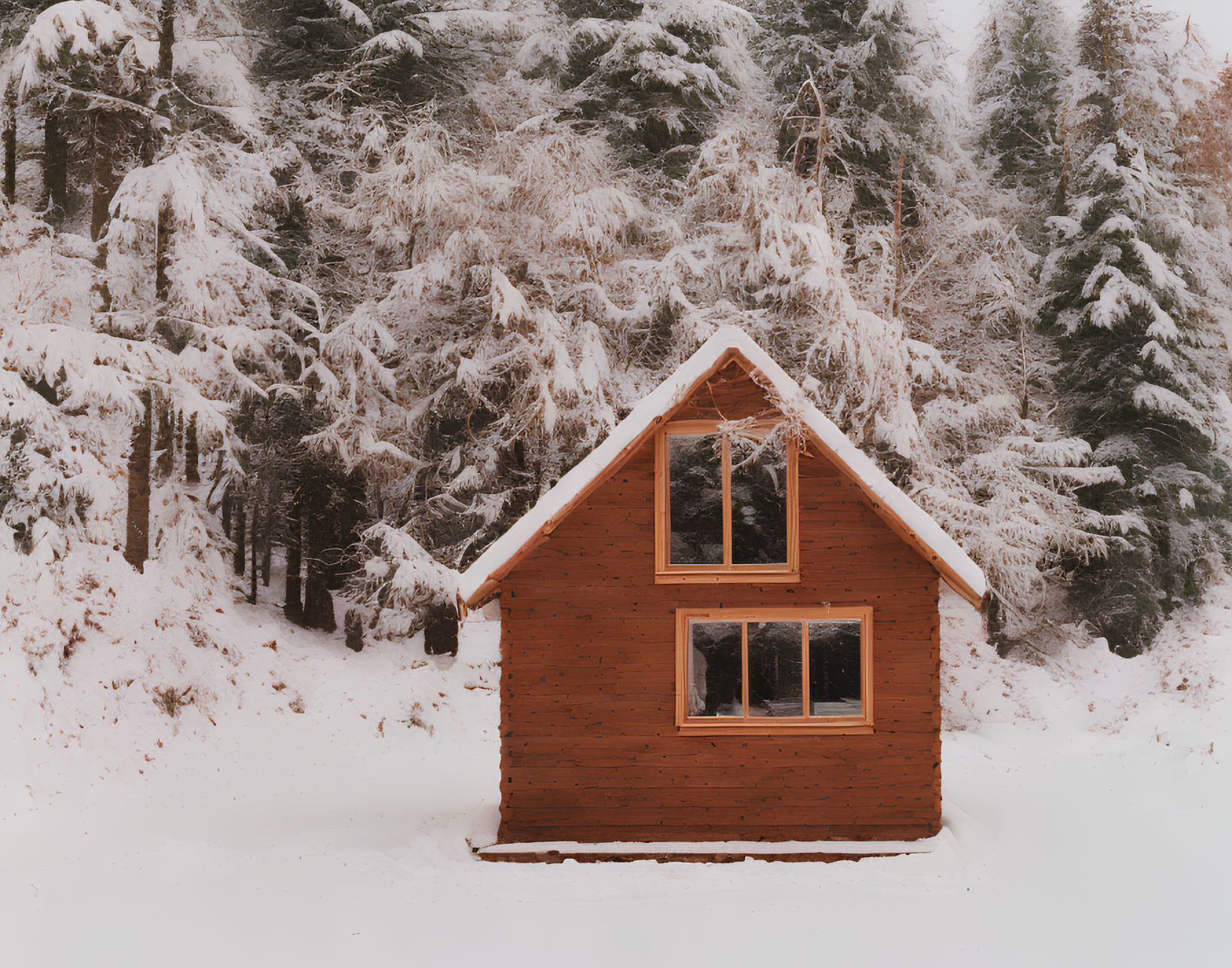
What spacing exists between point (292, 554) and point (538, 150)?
969cm

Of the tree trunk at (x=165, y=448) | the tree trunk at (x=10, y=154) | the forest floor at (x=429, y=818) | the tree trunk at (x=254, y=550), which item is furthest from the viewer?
the tree trunk at (x=254, y=550)

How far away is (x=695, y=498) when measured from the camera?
11.1 meters

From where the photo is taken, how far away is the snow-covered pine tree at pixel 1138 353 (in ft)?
64.6

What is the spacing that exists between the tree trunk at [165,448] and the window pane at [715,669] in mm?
10585

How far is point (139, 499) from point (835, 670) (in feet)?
40.6

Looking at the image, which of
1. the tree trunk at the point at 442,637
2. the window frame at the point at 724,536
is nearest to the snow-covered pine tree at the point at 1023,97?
the window frame at the point at 724,536

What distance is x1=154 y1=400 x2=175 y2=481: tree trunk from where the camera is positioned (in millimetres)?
17317

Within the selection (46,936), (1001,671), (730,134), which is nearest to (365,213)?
(730,134)

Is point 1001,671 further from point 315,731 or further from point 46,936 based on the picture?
point 46,936

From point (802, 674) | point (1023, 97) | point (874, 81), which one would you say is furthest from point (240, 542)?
point (1023, 97)

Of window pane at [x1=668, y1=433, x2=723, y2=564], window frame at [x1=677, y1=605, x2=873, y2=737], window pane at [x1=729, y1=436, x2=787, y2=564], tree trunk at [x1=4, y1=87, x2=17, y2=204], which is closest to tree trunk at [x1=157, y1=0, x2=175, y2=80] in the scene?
tree trunk at [x1=4, y1=87, x2=17, y2=204]

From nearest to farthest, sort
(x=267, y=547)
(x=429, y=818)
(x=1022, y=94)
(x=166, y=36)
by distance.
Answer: (x=429, y=818), (x=166, y=36), (x=267, y=547), (x=1022, y=94)

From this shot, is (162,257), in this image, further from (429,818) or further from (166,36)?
(429,818)

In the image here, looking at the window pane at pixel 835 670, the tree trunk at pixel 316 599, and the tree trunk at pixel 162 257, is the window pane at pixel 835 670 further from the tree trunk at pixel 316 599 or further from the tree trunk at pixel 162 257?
the tree trunk at pixel 162 257
